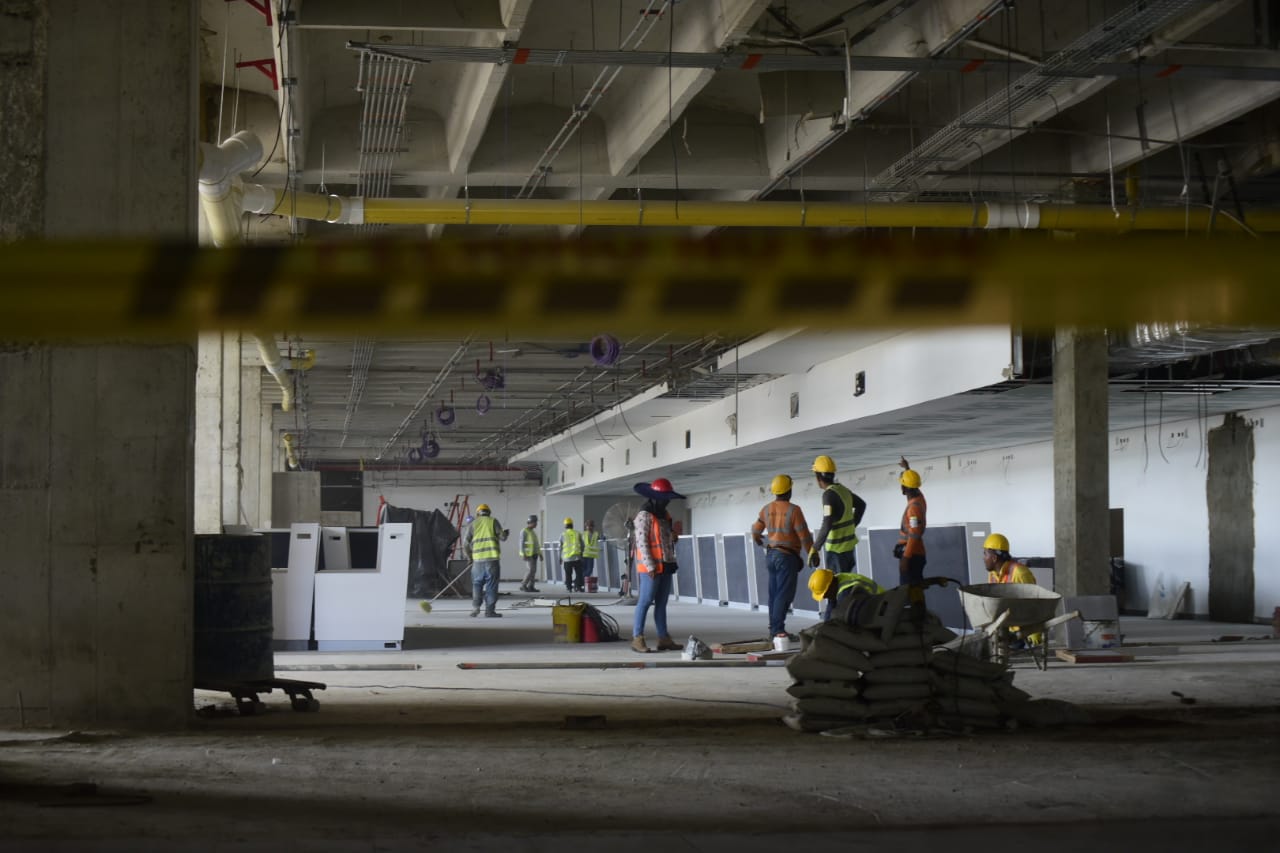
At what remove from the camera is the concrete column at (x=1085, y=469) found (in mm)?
13617

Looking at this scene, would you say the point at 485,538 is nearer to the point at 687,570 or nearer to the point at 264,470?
the point at 687,570

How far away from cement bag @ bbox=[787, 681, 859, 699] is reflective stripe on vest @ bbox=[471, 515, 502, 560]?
12.9 metres

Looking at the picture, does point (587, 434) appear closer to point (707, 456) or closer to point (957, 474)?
point (707, 456)

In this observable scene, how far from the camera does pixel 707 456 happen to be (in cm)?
2839

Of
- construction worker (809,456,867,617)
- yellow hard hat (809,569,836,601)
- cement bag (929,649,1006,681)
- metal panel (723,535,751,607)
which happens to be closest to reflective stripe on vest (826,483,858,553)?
construction worker (809,456,867,617)

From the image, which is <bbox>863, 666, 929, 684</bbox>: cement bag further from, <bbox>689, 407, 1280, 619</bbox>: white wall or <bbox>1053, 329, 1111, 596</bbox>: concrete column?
<bbox>689, 407, 1280, 619</bbox>: white wall

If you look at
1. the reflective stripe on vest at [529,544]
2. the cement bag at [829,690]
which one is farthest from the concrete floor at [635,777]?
the reflective stripe on vest at [529,544]

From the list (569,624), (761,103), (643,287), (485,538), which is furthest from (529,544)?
(643,287)

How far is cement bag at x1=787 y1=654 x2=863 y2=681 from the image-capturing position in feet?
22.3

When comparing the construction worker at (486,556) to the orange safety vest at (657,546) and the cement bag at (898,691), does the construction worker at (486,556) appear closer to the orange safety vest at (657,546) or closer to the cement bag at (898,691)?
the orange safety vest at (657,546)

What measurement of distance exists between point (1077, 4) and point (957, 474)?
1720cm

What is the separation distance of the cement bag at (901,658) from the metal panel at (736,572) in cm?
1600

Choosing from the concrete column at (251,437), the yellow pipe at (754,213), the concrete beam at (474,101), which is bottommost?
the concrete column at (251,437)

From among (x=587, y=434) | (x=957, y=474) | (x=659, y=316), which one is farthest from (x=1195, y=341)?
(x=587, y=434)
